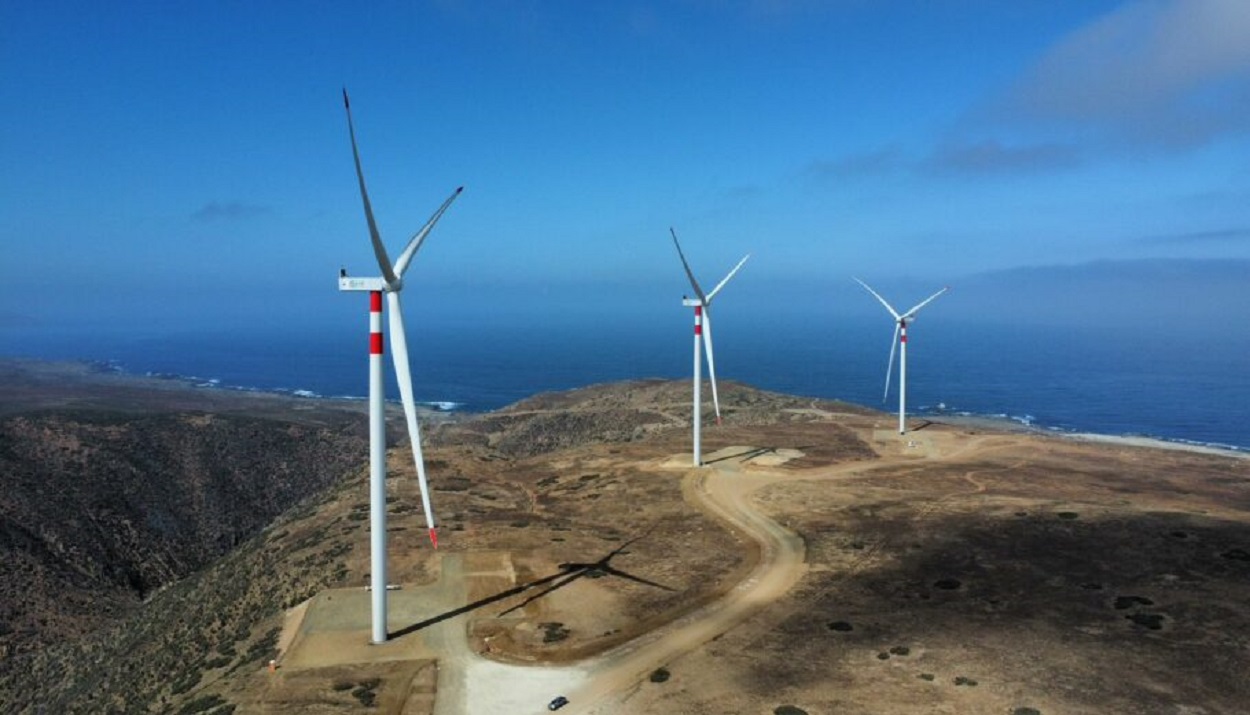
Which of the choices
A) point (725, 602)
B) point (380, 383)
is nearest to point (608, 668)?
point (725, 602)

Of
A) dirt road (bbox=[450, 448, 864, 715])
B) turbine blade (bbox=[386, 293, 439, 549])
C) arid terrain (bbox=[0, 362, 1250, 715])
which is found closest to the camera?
dirt road (bbox=[450, 448, 864, 715])

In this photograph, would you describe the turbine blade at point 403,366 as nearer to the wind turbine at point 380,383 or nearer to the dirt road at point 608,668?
the wind turbine at point 380,383

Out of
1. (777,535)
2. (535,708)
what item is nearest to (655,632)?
(535,708)

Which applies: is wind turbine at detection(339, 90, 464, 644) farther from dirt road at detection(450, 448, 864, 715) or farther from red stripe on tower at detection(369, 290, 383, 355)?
dirt road at detection(450, 448, 864, 715)

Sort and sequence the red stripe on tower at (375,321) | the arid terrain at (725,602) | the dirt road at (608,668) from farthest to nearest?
the red stripe on tower at (375,321)
the arid terrain at (725,602)
the dirt road at (608,668)

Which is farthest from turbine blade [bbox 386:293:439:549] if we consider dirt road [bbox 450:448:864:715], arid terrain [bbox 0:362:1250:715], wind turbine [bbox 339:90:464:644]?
arid terrain [bbox 0:362:1250:715]

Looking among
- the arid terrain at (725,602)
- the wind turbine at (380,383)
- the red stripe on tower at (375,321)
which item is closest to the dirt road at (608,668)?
the arid terrain at (725,602)

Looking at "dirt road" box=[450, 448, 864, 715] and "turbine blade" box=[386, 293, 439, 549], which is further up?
"turbine blade" box=[386, 293, 439, 549]

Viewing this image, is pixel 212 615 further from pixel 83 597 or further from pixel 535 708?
pixel 83 597

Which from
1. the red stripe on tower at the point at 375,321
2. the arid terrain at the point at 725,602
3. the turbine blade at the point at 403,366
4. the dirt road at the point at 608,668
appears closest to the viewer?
the dirt road at the point at 608,668
